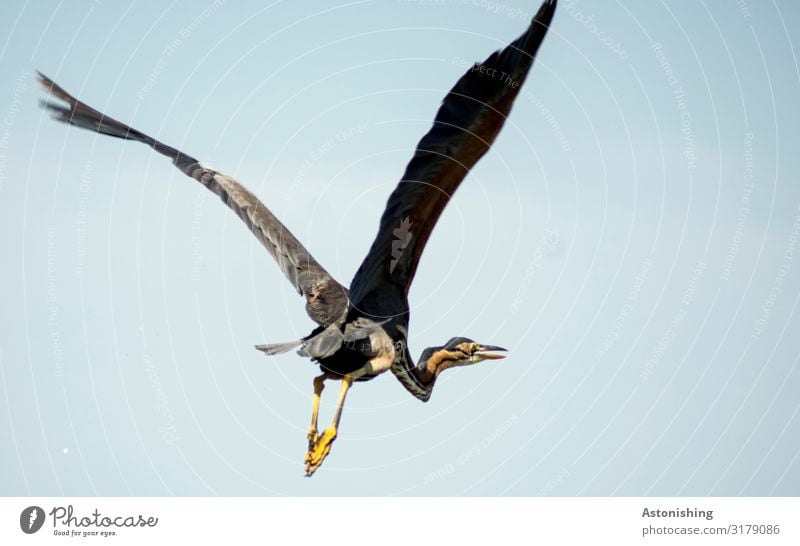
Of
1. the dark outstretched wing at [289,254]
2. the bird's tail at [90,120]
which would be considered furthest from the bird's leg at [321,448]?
the bird's tail at [90,120]

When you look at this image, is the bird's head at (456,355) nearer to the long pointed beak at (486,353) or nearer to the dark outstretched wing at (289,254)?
the long pointed beak at (486,353)

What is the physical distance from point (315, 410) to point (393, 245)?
7.82ft

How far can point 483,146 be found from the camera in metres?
17.3

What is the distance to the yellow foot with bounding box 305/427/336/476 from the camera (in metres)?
17.0

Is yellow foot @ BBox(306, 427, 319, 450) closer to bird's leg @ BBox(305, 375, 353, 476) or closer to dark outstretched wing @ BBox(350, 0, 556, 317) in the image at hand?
bird's leg @ BBox(305, 375, 353, 476)

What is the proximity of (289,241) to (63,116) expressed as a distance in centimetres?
396

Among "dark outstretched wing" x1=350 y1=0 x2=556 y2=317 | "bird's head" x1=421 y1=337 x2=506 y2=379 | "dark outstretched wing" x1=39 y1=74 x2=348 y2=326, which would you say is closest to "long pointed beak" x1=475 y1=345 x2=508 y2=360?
"bird's head" x1=421 y1=337 x2=506 y2=379

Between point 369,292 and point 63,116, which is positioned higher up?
point 63,116

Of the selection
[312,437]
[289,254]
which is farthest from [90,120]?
[312,437]

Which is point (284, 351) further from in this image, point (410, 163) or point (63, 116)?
point (63, 116)

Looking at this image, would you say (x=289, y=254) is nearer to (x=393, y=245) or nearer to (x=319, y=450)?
(x=393, y=245)

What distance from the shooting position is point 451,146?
17.2m

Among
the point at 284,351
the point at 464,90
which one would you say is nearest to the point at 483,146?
the point at 464,90

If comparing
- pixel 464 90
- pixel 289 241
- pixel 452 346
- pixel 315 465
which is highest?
pixel 464 90
